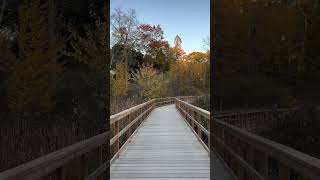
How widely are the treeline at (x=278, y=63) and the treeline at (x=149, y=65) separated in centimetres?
761

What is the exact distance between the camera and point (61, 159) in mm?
3340

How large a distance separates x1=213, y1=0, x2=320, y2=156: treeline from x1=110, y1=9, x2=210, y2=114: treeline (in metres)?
7.61

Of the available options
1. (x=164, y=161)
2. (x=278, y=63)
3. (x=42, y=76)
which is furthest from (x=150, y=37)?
(x=164, y=161)

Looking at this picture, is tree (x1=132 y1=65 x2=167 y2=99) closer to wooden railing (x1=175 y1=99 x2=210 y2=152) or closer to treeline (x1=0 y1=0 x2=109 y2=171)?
treeline (x1=0 y1=0 x2=109 y2=171)

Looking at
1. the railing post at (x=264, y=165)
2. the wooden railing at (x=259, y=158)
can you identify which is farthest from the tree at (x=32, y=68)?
the railing post at (x=264, y=165)

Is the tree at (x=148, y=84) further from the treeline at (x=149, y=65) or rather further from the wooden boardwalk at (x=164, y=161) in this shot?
the wooden boardwalk at (x=164, y=161)

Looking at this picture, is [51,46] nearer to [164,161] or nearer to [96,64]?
[96,64]

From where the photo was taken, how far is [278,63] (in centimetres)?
1627

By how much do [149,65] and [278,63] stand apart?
25.3 m

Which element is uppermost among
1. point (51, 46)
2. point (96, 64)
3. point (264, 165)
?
point (51, 46)

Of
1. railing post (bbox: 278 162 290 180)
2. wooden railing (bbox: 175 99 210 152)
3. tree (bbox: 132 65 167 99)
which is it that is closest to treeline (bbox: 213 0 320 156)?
wooden railing (bbox: 175 99 210 152)

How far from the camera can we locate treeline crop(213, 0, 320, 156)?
12422 millimetres

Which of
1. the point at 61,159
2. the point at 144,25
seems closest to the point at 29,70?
the point at 61,159

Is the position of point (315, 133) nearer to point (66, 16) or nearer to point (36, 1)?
point (36, 1)
